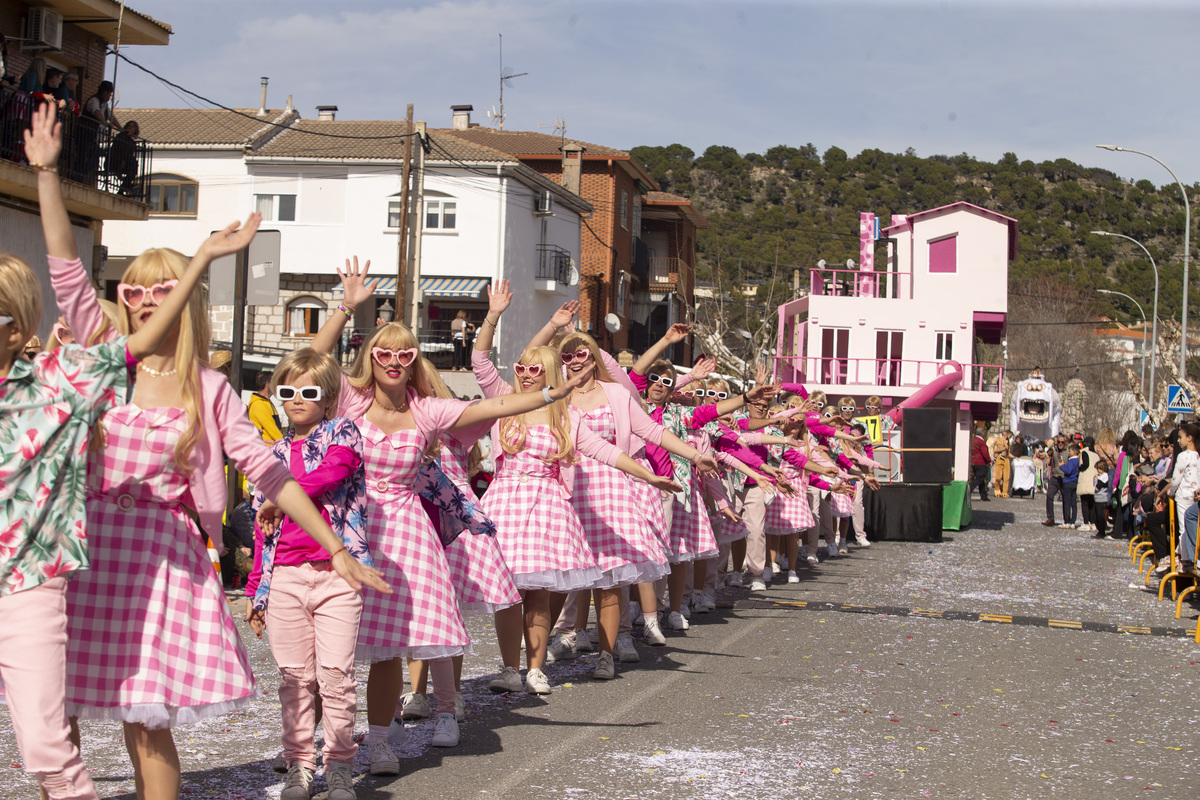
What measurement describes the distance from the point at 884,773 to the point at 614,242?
159 ft

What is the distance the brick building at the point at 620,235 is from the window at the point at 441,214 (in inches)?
266

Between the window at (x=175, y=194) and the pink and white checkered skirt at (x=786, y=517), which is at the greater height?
the window at (x=175, y=194)

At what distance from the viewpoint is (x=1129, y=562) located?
1903 cm

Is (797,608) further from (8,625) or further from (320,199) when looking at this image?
(320,199)

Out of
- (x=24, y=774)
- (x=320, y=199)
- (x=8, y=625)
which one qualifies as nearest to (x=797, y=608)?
(x=24, y=774)

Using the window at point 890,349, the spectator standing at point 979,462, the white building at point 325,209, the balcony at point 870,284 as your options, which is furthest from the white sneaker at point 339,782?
the white building at point 325,209

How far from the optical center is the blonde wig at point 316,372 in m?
5.30

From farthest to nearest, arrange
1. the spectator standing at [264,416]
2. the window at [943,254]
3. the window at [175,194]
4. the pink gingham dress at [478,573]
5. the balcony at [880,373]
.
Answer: the window at [175,194], the window at [943,254], the balcony at [880,373], the spectator standing at [264,416], the pink gingham dress at [478,573]

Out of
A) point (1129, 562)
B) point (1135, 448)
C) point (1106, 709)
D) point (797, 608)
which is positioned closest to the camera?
point (1106, 709)

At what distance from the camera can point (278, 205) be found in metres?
42.1

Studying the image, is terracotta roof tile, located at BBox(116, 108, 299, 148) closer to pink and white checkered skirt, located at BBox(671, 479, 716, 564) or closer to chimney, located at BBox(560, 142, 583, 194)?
chimney, located at BBox(560, 142, 583, 194)

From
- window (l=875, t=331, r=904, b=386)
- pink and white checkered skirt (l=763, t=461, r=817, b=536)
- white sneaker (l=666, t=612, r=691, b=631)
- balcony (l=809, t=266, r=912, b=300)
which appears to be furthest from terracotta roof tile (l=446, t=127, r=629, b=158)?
white sneaker (l=666, t=612, r=691, b=631)

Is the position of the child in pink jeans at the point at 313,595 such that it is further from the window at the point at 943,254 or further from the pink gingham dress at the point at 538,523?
the window at the point at 943,254

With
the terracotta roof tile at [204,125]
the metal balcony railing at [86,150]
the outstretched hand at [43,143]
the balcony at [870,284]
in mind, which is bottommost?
the outstretched hand at [43,143]
